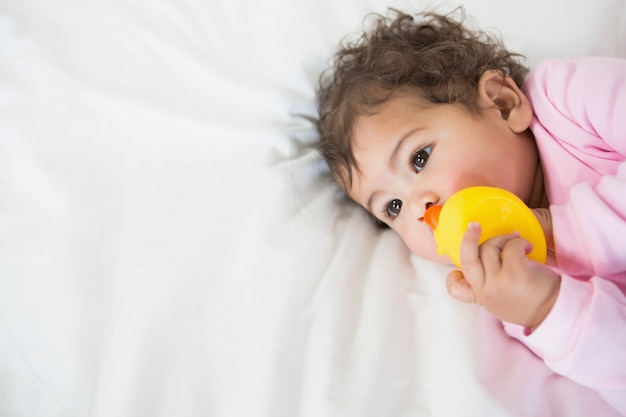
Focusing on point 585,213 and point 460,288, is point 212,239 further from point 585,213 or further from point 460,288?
point 585,213

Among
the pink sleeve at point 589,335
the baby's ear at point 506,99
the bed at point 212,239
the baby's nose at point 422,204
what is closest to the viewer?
the pink sleeve at point 589,335

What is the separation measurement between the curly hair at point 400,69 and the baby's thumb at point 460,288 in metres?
0.37

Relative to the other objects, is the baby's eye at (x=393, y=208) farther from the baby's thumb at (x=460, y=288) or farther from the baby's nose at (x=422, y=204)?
the baby's thumb at (x=460, y=288)

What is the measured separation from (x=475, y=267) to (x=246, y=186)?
50 cm

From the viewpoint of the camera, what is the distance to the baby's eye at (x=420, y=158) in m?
1.12

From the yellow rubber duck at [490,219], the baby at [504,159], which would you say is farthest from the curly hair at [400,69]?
the yellow rubber duck at [490,219]

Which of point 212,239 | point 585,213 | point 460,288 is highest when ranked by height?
point 585,213

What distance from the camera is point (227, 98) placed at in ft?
4.24

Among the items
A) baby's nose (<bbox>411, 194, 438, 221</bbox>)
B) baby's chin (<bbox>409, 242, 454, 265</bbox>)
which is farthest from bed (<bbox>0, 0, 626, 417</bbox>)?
baby's nose (<bbox>411, 194, 438, 221</bbox>)

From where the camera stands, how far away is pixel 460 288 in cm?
90

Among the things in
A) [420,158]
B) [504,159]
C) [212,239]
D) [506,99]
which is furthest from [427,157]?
[212,239]

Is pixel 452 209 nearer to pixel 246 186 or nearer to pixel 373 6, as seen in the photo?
pixel 246 186

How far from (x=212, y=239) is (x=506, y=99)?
0.67m

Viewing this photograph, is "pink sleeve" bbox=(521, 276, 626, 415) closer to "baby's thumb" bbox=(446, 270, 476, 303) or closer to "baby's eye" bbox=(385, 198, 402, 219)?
"baby's thumb" bbox=(446, 270, 476, 303)
